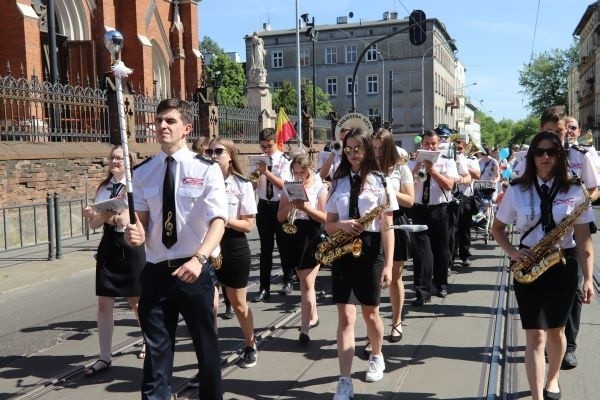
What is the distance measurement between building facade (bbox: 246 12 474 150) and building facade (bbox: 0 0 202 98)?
42.9 m

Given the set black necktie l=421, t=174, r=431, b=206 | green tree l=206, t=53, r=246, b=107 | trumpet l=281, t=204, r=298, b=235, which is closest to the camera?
trumpet l=281, t=204, r=298, b=235

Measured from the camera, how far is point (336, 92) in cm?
7512

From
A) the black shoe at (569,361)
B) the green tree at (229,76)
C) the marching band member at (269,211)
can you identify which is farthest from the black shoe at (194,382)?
the green tree at (229,76)

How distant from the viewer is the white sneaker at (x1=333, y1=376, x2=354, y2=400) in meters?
4.49

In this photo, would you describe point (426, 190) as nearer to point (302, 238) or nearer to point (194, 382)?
point (302, 238)

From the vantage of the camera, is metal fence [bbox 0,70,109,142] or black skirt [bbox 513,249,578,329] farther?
metal fence [bbox 0,70,109,142]

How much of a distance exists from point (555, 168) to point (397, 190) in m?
1.92

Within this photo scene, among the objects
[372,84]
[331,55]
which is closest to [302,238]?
[372,84]

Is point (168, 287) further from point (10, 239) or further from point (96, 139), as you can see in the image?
point (96, 139)

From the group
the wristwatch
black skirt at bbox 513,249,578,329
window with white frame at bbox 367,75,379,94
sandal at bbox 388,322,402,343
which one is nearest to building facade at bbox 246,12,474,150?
window with white frame at bbox 367,75,379,94

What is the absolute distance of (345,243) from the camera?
473 cm

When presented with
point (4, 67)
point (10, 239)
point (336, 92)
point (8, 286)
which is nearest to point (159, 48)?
point (4, 67)

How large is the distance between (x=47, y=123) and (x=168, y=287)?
12601 millimetres

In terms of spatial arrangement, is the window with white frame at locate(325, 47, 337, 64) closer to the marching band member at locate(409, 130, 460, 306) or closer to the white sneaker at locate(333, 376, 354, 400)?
the marching band member at locate(409, 130, 460, 306)
